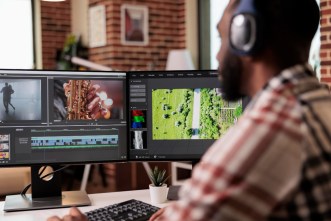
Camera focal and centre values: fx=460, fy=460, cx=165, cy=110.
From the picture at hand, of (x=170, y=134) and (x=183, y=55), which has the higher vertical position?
(x=183, y=55)

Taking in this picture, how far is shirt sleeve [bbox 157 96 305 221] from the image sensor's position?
707 mm

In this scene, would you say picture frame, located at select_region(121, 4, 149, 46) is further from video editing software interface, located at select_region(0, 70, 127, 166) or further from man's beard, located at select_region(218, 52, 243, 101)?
man's beard, located at select_region(218, 52, 243, 101)

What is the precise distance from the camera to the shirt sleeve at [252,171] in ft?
2.32

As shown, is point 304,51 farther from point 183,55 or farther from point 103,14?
point 103,14

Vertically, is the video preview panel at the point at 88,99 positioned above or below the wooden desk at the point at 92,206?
above

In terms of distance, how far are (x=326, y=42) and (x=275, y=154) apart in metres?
2.69

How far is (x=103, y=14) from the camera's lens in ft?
16.8

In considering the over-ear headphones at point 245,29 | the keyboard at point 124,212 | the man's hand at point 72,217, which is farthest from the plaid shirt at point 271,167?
the keyboard at point 124,212

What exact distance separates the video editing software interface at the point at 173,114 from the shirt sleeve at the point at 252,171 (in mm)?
1062

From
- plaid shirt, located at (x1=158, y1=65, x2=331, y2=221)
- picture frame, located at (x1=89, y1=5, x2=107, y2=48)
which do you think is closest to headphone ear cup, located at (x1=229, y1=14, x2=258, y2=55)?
→ plaid shirt, located at (x1=158, y1=65, x2=331, y2=221)

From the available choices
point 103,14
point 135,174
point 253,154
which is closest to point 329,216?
point 253,154

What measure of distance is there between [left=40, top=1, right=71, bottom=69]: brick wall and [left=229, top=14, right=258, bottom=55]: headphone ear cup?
5569 mm

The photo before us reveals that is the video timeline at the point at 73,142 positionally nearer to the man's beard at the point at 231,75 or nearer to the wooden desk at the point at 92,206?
the wooden desk at the point at 92,206

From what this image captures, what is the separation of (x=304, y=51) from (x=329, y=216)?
31 cm
